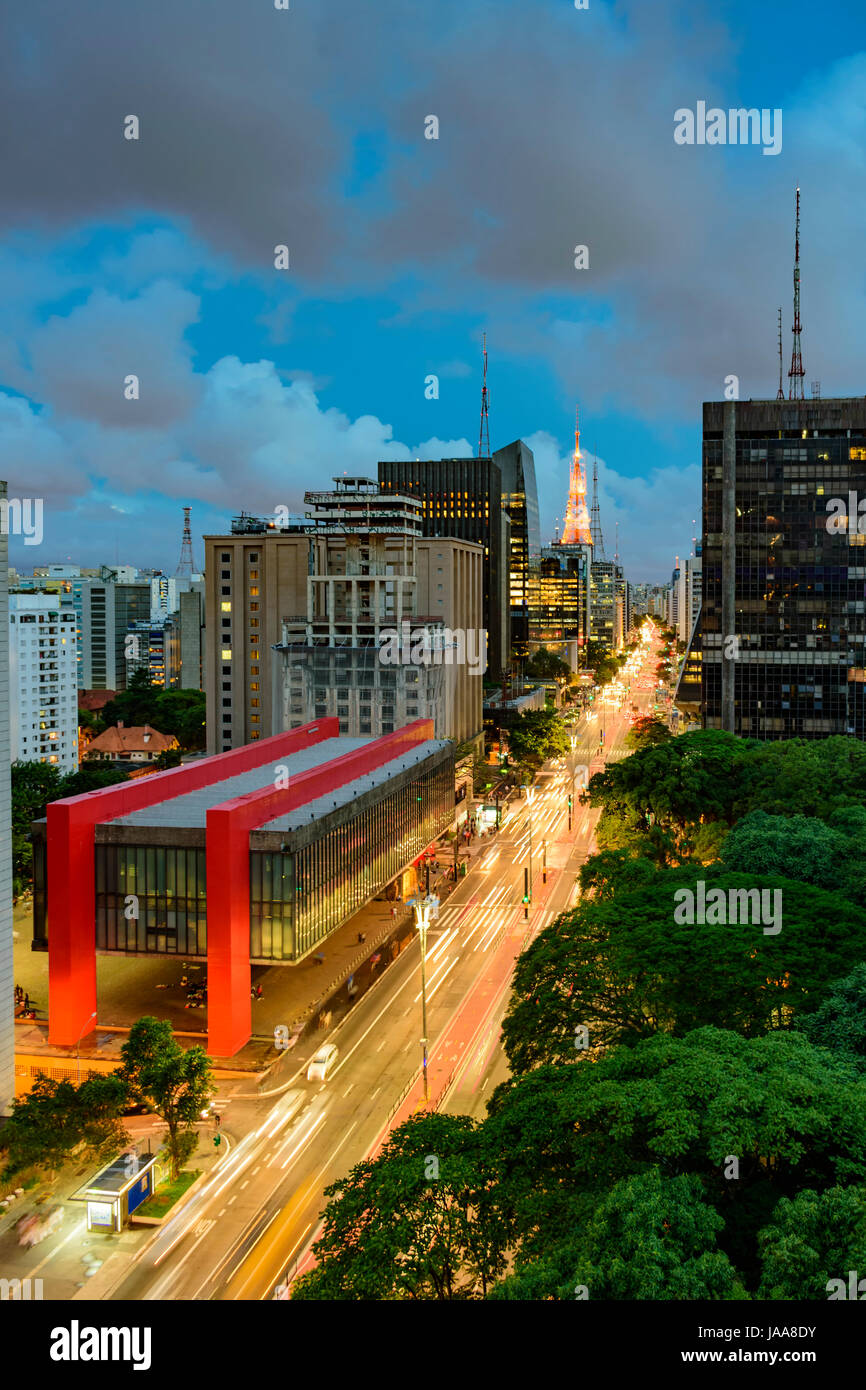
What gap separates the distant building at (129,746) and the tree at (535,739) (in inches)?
1671

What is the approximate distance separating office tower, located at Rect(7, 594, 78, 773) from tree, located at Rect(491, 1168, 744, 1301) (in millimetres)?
98926

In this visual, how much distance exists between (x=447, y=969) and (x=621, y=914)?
64.7 feet

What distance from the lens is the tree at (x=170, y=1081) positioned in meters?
30.8

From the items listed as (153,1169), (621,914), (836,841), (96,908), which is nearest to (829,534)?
(836,841)

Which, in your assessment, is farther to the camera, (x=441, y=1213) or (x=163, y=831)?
(x=163, y=831)

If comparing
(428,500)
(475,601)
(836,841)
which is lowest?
(836,841)

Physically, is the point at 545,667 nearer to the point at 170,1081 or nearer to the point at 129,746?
the point at 129,746

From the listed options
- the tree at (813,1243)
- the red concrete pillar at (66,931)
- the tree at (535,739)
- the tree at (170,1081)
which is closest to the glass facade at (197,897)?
the red concrete pillar at (66,931)

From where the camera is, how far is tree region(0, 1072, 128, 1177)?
94.2 feet

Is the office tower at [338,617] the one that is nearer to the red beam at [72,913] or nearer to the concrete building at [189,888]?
the concrete building at [189,888]

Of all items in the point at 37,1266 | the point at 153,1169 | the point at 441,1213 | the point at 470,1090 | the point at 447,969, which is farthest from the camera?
the point at 447,969

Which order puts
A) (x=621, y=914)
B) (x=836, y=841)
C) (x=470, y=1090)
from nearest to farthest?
1. (x=621, y=914)
2. (x=470, y=1090)
3. (x=836, y=841)

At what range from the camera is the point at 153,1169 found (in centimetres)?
3012
